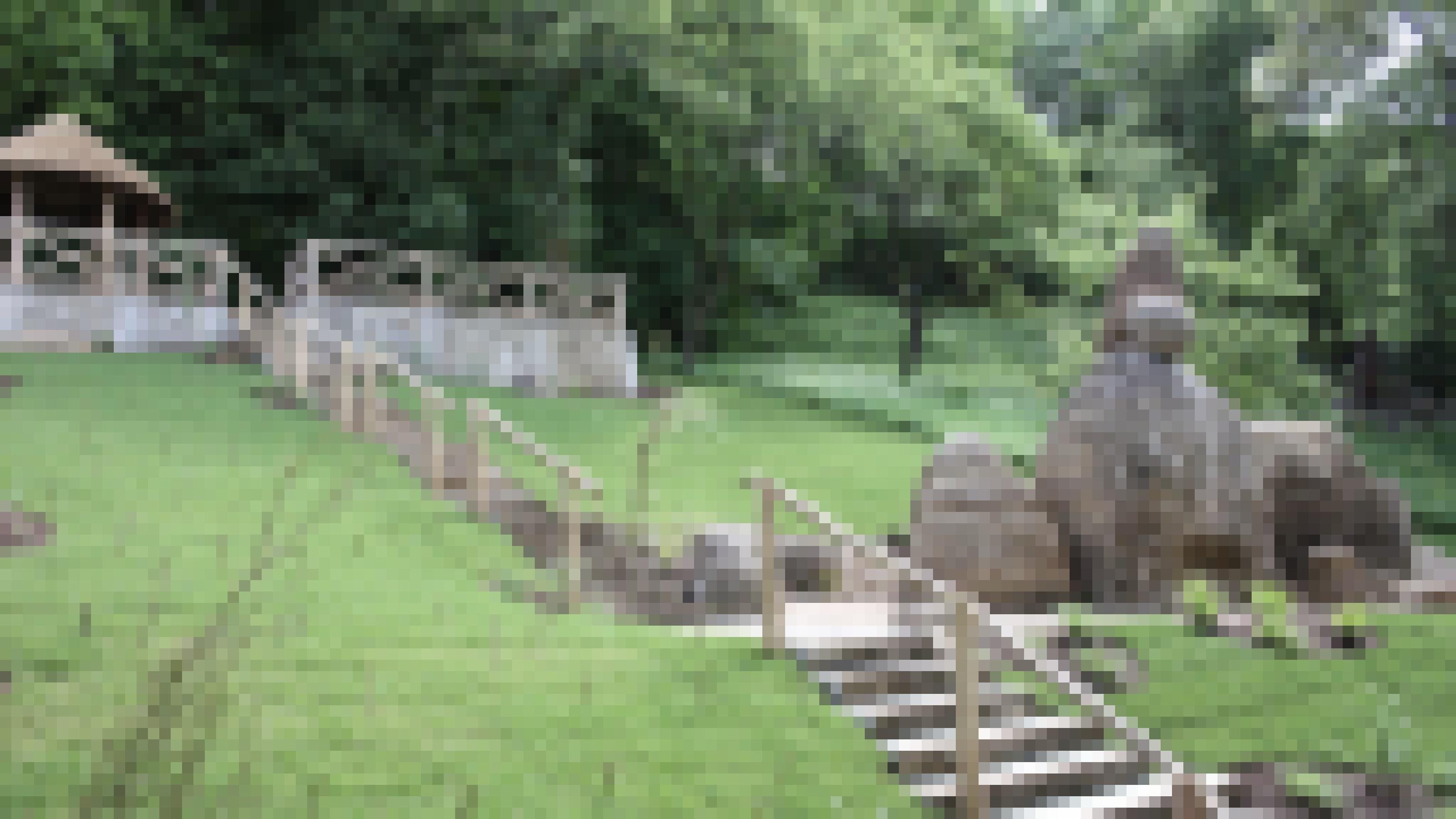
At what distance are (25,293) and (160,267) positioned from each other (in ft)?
5.91

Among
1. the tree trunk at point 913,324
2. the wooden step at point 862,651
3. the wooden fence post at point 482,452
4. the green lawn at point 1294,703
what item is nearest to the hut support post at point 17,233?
the wooden fence post at point 482,452

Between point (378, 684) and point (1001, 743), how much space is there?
329 centimetres

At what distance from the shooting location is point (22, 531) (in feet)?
26.6

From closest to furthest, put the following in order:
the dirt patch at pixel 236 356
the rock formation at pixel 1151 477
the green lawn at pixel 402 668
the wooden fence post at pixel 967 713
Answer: the green lawn at pixel 402 668, the wooden fence post at pixel 967 713, the rock formation at pixel 1151 477, the dirt patch at pixel 236 356

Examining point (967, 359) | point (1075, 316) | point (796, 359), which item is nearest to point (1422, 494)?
point (1075, 316)

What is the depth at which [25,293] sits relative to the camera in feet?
52.0

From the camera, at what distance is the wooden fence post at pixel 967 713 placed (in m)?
5.71

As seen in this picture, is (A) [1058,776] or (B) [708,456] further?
(B) [708,456]

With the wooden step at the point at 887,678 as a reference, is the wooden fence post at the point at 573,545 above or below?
above

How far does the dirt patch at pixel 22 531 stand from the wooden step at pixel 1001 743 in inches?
222

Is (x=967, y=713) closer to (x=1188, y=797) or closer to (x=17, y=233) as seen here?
(x=1188, y=797)

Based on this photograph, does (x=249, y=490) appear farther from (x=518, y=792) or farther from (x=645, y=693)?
(x=518, y=792)

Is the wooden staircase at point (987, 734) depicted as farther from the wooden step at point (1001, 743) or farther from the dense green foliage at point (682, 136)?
the dense green foliage at point (682, 136)

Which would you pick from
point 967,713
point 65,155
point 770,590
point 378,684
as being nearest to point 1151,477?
point 770,590
